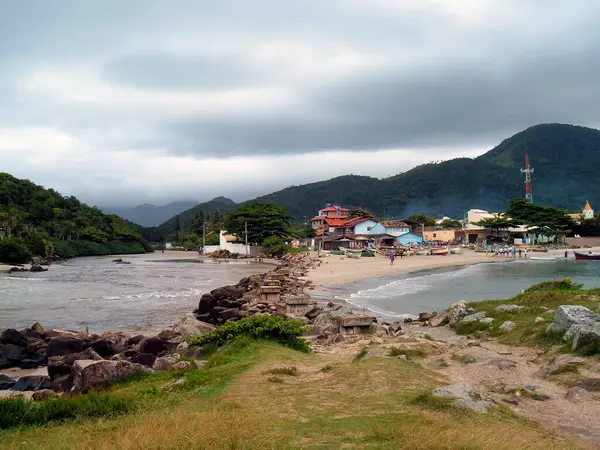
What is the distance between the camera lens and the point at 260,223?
276 ft

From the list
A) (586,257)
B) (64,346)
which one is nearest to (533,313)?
(64,346)

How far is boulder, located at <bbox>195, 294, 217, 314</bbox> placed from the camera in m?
24.8

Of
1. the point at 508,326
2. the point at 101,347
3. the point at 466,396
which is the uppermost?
the point at 466,396

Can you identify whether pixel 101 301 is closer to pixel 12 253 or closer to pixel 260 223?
pixel 12 253

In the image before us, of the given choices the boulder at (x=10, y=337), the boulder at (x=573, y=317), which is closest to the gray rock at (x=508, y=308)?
the boulder at (x=573, y=317)

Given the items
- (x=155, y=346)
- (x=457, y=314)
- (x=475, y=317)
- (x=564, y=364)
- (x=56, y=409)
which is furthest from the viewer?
(x=457, y=314)

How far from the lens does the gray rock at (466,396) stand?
6754 mm

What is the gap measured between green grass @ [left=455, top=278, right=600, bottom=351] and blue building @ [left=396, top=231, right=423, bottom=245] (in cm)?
6877

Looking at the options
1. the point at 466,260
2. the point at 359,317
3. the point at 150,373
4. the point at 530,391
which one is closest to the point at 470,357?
the point at 530,391

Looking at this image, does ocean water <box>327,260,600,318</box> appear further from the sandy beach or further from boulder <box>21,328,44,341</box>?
boulder <box>21,328,44,341</box>

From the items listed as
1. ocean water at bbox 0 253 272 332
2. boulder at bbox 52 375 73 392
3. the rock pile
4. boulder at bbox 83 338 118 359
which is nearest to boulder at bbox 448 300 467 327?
the rock pile

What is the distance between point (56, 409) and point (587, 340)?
1040 cm

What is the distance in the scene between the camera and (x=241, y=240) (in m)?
88.9

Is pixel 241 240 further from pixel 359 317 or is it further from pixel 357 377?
pixel 357 377
